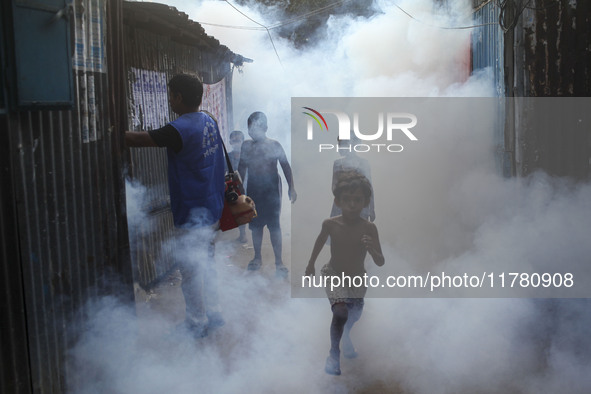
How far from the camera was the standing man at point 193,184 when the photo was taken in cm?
398

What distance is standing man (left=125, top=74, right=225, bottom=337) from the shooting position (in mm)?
3982

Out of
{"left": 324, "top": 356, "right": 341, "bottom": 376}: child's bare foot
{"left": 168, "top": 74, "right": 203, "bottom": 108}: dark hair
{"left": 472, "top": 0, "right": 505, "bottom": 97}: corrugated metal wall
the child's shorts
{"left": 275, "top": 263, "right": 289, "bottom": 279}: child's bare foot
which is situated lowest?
{"left": 324, "top": 356, "right": 341, "bottom": 376}: child's bare foot

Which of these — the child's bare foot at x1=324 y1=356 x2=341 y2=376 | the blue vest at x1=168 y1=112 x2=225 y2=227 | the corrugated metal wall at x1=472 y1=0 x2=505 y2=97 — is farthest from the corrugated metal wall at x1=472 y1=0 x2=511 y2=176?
the blue vest at x1=168 y1=112 x2=225 y2=227

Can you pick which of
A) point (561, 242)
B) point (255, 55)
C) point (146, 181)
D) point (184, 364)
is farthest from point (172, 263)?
point (255, 55)

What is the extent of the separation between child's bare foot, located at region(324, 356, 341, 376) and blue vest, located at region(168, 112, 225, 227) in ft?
4.23

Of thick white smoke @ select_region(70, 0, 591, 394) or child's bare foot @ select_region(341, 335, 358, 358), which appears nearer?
thick white smoke @ select_region(70, 0, 591, 394)

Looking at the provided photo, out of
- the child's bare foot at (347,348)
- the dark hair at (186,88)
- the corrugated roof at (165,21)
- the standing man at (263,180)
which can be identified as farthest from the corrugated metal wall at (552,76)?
the corrugated roof at (165,21)

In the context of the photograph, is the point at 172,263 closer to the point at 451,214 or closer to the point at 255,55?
the point at 451,214

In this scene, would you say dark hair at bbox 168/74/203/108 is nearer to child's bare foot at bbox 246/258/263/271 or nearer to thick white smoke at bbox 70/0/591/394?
thick white smoke at bbox 70/0/591/394

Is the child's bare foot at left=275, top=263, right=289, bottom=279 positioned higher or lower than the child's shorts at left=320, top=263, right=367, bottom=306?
lower

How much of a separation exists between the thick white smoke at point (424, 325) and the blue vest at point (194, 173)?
0.84 meters

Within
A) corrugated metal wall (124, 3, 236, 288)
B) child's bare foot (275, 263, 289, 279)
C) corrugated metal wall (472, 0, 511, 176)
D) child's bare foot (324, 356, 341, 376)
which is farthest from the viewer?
corrugated metal wall (472, 0, 511, 176)

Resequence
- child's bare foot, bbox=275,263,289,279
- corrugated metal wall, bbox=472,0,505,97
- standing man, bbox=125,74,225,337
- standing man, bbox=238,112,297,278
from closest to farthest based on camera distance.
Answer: standing man, bbox=125,74,225,337, child's bare foot, bbox=275,263,289,279, standing man, bbox=238,112,297,278, corrugated metal wall, bbox=472,0,505,97

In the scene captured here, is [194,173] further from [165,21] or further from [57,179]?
[165,21]
